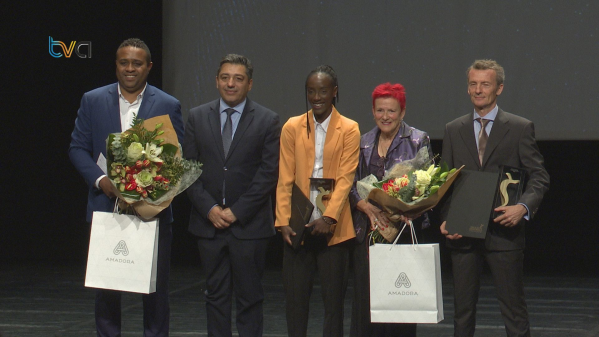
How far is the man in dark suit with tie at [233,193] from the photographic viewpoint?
11.0ft

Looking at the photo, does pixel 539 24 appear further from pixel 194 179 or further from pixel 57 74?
pixel 57 74

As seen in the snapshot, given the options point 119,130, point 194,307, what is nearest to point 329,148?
point 119,130

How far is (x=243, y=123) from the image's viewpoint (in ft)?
11.2

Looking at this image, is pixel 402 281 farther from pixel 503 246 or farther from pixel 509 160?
pixel 509 160

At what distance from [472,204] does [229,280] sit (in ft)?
3.57

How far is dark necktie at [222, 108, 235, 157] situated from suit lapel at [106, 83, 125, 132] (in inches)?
18.0

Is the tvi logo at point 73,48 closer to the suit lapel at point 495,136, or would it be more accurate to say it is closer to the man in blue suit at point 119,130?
the man in blue suit at point 119,130

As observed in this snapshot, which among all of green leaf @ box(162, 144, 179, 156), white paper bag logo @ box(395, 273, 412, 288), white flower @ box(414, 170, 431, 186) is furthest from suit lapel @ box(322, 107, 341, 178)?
green leaf @ box(162, 144, 179, 156)

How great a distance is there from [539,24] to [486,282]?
1945 mm

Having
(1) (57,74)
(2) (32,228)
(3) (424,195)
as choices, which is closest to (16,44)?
(1) (57,74)

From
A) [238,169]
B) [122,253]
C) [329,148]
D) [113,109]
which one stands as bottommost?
[122,253]

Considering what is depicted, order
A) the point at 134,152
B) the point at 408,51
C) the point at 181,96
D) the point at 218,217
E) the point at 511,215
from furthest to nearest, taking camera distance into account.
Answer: the point at 181,96 → the point at 408,51 → the point at 218,217 → the point at 511,215 → the point at 134,152

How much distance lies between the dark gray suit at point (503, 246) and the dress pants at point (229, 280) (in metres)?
0.86

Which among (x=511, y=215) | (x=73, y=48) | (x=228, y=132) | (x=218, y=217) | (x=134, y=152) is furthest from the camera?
(x=73, y=48)
